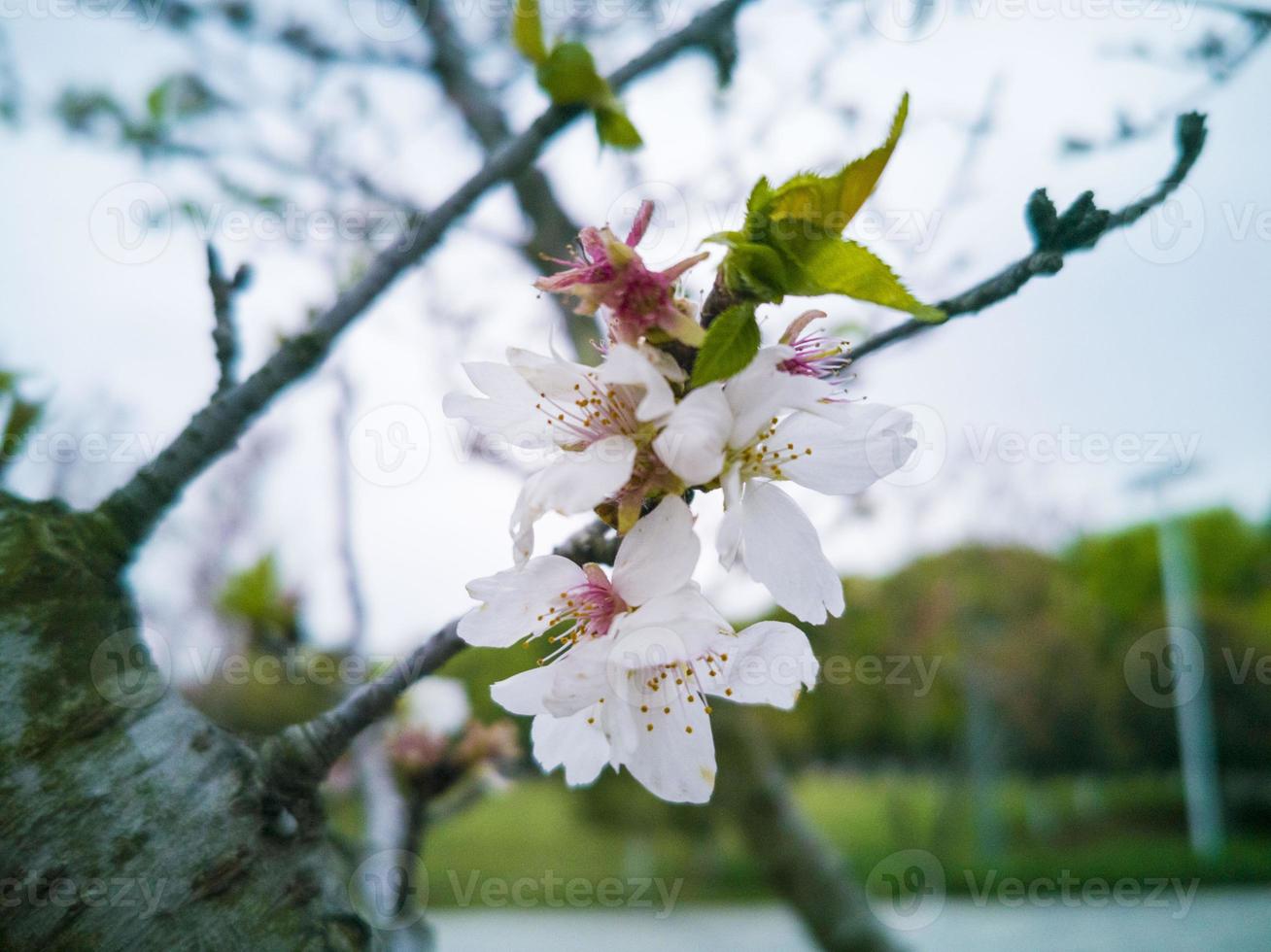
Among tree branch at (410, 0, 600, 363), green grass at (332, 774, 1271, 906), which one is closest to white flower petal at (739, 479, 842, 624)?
tree branch at (410, 0, 600, 363)

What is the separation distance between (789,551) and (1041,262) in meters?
0.32

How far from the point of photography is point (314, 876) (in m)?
0.72

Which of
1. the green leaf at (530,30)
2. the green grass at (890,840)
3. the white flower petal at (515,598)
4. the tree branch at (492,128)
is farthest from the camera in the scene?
the green grass at (890,840)

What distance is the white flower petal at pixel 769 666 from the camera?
653 millimetres

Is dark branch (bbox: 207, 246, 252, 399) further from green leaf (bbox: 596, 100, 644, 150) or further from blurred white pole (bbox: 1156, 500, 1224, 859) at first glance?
blurred white pole (bbox: 1156, 500, 1224, 859)

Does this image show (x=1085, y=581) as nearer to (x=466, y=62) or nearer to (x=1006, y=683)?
(x=1006, y=683)

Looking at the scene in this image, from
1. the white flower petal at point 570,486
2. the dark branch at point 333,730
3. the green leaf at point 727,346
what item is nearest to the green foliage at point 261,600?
the dark branch at point 333,730

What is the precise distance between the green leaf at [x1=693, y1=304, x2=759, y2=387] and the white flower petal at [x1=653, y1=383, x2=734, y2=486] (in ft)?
0.03

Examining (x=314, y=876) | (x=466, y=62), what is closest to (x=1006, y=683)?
(x=466, y=62)

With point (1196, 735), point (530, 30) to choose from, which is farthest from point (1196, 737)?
point (530, 30)

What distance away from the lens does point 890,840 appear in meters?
10.9

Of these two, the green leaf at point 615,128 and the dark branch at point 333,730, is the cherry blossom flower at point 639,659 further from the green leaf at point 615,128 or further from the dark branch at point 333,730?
the green leaf at point 615,128

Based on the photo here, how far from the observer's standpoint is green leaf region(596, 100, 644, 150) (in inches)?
33.8

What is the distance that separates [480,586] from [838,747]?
603 inches
